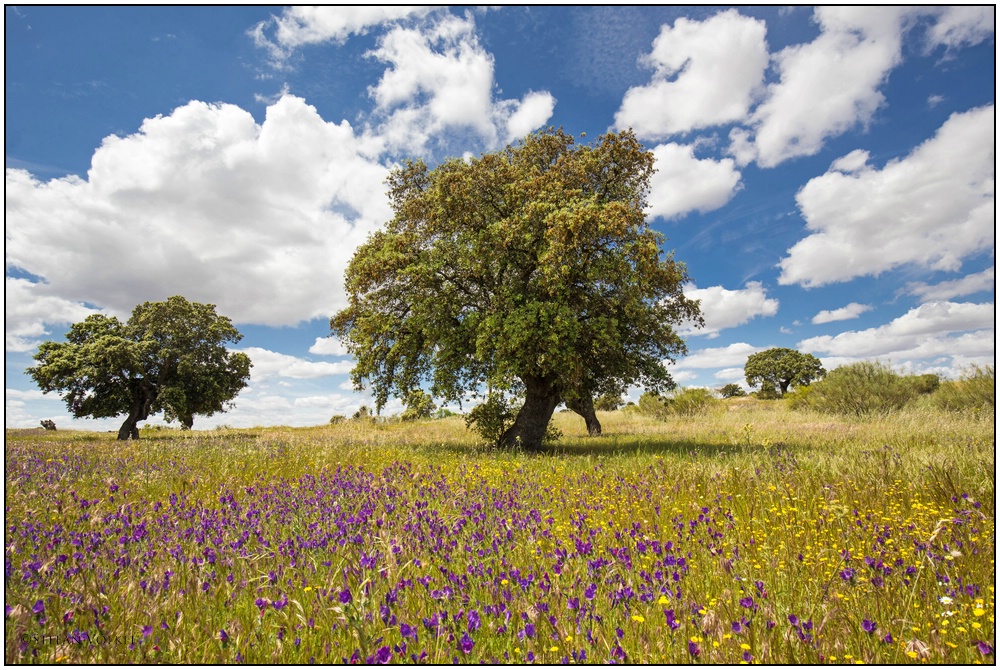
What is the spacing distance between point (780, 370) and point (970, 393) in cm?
6004

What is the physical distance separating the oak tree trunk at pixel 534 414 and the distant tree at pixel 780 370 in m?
70.9

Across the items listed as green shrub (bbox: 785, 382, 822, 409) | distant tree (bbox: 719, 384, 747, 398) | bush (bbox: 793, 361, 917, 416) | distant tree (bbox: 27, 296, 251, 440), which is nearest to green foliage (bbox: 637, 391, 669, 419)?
green shrub (bbox: 785, 382, 822, 409)

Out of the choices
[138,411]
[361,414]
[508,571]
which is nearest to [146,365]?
[138,411]

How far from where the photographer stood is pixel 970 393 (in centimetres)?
2541

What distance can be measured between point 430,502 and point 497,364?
8.31 meters

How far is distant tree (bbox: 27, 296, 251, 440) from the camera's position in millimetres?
29675

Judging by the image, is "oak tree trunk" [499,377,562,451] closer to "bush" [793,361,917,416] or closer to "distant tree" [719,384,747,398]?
"bush" [793,361,917,416]

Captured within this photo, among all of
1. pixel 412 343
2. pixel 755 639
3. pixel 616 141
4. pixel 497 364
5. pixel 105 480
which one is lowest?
pixel 755 639

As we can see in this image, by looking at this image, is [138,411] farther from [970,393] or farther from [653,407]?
[970,393]

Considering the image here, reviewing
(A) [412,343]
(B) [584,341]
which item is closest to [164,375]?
(A) [412,343]

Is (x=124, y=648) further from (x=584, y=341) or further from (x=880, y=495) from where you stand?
(x=584, y=341)

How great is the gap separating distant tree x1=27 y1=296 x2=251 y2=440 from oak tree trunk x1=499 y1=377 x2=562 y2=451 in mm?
23923

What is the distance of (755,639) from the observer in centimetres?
291

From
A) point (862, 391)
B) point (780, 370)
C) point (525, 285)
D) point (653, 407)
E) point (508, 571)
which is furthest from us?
point (780, 370)
